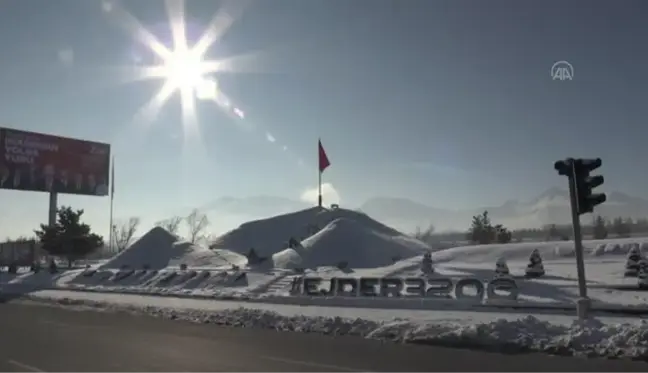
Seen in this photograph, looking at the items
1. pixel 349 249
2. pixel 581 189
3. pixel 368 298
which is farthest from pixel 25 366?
pixel 349 249

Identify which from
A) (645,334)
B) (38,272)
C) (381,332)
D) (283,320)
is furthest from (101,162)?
(645,334)

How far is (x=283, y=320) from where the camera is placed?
683 inches

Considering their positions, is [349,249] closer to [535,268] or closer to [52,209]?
[535,268]

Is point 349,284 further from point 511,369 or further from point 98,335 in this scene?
point 511,369

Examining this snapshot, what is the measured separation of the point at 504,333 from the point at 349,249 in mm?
33386

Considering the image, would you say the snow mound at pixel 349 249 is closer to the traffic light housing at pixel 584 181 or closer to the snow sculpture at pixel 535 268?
the snow sculpture at pixel 535 268

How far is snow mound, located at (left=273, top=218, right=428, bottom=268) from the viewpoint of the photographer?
142 feet

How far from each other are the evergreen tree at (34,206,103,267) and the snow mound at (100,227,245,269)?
2.46 meters

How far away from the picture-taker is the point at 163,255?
54.6 meters

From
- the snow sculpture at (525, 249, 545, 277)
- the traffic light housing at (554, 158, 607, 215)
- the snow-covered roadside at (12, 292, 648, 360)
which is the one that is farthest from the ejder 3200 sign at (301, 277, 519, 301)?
the traffic light housing at (554, 158, 607, 215)

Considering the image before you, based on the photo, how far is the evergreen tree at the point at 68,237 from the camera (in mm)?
53156

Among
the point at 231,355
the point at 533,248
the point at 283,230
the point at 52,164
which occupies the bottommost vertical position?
the point at 231,355

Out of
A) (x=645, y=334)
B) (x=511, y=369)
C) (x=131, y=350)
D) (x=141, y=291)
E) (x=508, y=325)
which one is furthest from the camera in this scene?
(x=141, y=291)

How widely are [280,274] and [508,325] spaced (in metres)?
22.3
